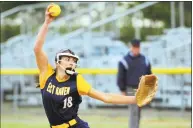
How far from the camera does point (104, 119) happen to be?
1549cm

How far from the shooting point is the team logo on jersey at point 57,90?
681 cm

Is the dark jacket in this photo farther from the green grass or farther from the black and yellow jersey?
the black and yellow jersey

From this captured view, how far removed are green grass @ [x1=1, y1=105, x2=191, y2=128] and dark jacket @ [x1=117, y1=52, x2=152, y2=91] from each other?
232 centimetres

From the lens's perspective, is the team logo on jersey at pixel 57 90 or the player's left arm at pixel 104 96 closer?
the player's left arm at pixel 104 96

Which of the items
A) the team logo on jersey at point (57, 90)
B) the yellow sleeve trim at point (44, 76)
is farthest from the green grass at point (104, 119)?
the team logo on jersey at point (57, 90)

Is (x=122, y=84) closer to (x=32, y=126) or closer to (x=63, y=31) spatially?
(x=32, y=126)

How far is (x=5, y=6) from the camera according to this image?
1961 cm

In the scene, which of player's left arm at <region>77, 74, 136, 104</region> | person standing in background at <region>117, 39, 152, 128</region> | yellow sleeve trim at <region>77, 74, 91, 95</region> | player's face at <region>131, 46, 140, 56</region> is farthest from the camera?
person standing in background at <region>117, 39, 152, 128</region>

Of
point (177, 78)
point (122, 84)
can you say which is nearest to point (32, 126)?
point (122, 84)

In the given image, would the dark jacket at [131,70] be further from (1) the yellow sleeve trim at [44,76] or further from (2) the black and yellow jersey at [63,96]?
(2) the black and yellow jersey at [63,96]

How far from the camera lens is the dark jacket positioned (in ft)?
36.6

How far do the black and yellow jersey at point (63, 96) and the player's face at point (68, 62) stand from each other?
0.13m

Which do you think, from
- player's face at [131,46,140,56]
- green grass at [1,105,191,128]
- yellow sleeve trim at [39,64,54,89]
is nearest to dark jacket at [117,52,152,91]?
player's face at [131,46,140,56]

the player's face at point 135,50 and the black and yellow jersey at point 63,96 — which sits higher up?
the player's face at point 135,50
